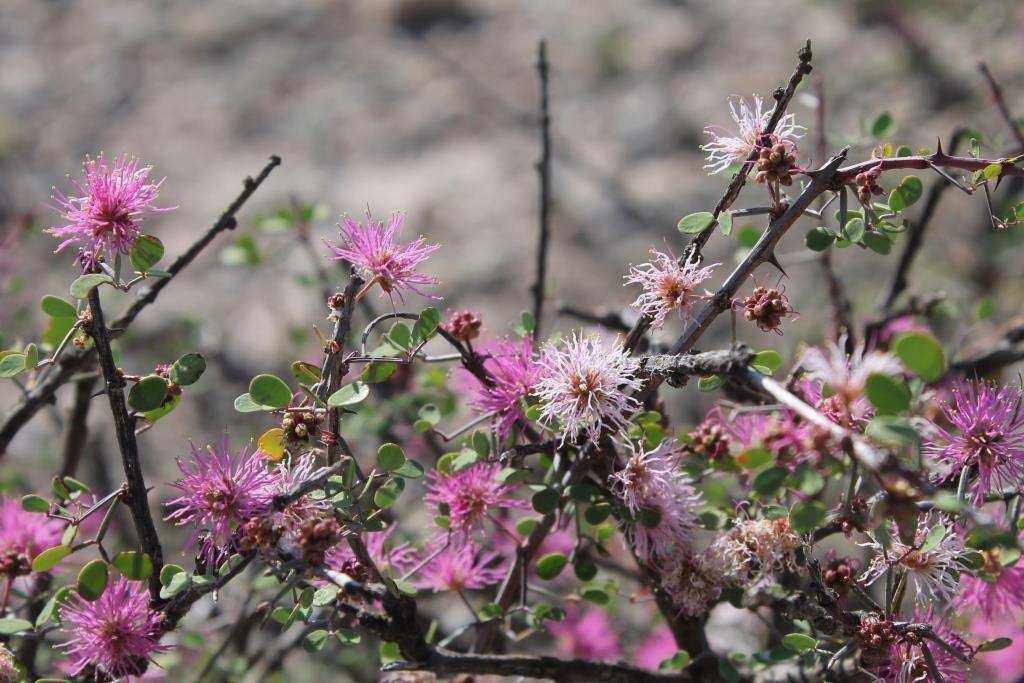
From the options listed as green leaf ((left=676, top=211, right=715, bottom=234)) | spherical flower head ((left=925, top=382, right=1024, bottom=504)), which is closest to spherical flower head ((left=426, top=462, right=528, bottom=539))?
green leaf ((left=676, top=211, right=715, bottom=234))

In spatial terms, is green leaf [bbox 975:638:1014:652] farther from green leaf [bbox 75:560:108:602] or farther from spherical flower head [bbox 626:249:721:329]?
green leaf [bbox 75:560:108:602]

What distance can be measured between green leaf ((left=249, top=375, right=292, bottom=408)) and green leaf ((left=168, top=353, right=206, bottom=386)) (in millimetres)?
64

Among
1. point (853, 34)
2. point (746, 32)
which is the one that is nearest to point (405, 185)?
point (746, 32)

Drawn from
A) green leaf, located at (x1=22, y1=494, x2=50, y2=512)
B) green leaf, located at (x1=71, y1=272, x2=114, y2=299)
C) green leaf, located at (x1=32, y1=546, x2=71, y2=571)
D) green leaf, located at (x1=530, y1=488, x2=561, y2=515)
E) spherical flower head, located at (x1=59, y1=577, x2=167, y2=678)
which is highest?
green leaf, located at (x1=71, y1=272, x2=114, y2=299)

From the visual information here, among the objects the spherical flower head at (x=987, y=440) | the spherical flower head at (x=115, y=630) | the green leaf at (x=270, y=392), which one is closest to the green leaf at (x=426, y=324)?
the green leaf at (x=270, y=392)

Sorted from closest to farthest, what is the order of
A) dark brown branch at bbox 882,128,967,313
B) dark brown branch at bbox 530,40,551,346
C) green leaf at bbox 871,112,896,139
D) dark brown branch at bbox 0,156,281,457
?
dark brown branch at bbox 0,156,281,457 < green leaf at bbox 871,112,896,139 < dark brown branch at bbox 530,40,551,346 < dark brown branch at bbox 882,128,967,313

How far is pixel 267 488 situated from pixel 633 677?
1.50 ft

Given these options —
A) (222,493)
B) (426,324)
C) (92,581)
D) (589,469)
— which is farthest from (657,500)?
(92,581)

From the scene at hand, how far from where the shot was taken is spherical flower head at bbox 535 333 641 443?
783mm

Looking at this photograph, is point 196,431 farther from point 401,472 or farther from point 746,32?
point 746,32

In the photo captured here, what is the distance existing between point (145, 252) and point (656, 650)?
993 mm

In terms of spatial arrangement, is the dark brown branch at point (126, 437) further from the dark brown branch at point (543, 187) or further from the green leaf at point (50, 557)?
the dark brown branch at point (543, 187)

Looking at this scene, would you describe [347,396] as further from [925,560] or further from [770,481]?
[925,560]

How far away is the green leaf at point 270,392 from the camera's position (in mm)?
772
